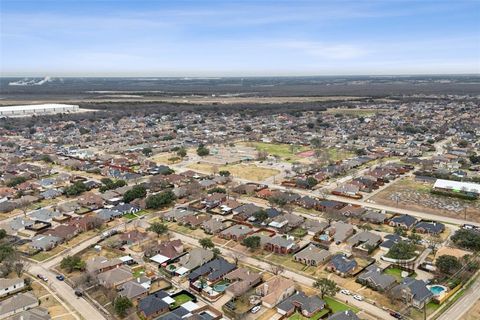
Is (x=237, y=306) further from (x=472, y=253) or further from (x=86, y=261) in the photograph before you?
(x=472, y=253)

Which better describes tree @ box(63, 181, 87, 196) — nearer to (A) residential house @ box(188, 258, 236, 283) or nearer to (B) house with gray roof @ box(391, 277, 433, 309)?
(A) residential house @ box(188, 258, 236, 283)

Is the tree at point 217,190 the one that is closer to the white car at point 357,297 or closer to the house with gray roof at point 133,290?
the house with gray roof at point 133,290

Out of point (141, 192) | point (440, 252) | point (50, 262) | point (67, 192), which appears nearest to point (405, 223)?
point (440, 252)

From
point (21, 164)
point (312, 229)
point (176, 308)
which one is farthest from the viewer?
point (21, 164)

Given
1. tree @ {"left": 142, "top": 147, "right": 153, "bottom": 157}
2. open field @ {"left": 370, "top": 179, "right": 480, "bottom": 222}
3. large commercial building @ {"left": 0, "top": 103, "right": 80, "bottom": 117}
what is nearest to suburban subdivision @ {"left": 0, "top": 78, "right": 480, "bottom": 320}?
open field @ {"left": 370, "top": 179, "right": 480, "bottom": 222}

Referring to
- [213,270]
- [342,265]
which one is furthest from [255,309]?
[342,265]
